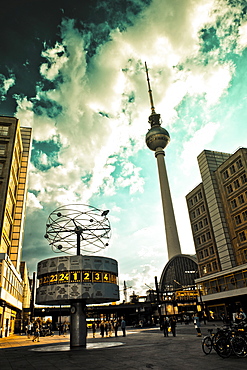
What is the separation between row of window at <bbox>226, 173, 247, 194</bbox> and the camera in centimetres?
5038

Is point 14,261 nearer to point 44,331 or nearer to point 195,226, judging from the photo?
point 44,331

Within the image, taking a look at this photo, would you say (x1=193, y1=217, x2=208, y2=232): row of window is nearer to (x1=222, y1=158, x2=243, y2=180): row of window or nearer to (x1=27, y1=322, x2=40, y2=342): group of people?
(x1=222, y1=158, x2=243, y2=180): row of window


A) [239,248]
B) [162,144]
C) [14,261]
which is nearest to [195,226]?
[239,248]

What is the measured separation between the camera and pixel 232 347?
13016 mm

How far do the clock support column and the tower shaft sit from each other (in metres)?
88.4

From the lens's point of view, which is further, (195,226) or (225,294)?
(195,226)

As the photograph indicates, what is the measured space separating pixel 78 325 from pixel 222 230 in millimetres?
41483

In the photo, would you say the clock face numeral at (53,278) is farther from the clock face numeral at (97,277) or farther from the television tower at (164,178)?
the television tower at (164,178)

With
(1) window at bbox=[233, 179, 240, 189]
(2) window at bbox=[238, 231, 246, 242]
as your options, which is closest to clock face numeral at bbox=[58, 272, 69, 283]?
(2) window at bbox=[238, 231, 246, 242]

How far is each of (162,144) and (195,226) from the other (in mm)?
69897

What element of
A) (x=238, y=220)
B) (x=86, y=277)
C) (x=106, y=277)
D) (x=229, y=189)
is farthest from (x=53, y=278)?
(x=229, y=189)

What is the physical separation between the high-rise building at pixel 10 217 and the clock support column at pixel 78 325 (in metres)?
22.7

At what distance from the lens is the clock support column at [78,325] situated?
19934 millimetres

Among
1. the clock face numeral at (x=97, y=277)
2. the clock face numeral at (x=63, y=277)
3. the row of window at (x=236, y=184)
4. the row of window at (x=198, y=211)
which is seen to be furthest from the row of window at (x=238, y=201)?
the clock face numeral at (x=63, y=277)
